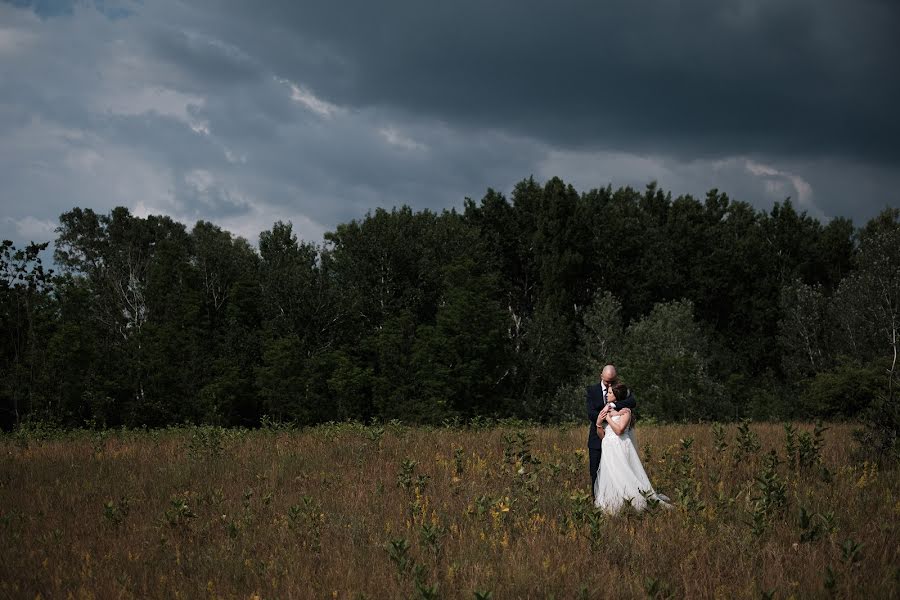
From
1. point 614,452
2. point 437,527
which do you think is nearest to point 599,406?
point 614,452

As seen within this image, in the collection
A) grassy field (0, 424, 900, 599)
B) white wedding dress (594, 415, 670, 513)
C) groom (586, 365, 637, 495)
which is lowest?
grassy field (0, 424, 900, 599)

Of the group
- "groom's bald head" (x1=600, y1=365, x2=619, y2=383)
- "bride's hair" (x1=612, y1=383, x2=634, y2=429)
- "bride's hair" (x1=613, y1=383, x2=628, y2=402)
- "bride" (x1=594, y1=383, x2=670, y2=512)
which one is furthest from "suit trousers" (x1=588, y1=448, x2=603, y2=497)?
"groom's bald head" (x1=600, y1=365, x2=619, y2=383)

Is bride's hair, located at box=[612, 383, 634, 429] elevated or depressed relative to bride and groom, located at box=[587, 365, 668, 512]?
elevated

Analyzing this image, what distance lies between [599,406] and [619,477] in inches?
42.3

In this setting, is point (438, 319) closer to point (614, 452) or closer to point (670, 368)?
point (670, 368)

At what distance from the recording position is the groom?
988cm

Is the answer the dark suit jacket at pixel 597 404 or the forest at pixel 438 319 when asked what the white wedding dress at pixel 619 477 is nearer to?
the dark suit jacket at pixel 597 404

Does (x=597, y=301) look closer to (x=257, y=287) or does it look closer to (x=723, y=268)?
(x=723, y=268)

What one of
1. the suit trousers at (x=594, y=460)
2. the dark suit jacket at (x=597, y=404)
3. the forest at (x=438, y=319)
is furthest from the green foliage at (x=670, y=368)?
the dark suit jacket at (x=597, y=404)

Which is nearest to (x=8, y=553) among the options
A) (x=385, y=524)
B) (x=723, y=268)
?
(x=385, y=524)

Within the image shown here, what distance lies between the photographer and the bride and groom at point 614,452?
931 centimetres

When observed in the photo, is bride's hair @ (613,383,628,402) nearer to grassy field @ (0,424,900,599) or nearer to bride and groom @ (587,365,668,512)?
bride and groom @ (587,365,668,512)

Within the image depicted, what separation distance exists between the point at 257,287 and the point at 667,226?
128 ft

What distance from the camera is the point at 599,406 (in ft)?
33.1
